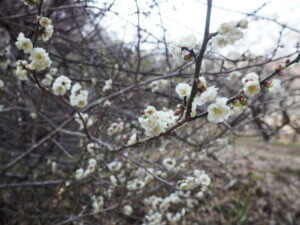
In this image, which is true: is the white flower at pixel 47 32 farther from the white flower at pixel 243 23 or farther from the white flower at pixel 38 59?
the white flower at pixel 243 23

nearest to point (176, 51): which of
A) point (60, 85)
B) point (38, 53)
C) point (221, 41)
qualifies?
point (221, 41)

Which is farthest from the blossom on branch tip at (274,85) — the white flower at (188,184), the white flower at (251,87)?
the white flower at (188,184)

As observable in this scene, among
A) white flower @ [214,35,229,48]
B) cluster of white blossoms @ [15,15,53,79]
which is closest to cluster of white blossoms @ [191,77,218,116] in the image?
white flower @ [214,35,229,48]

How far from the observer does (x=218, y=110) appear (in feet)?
3.73

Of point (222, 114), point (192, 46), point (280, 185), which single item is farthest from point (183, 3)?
point (280, 185)

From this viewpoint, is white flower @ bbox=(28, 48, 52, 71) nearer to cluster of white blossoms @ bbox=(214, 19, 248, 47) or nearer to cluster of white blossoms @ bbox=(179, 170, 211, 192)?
cluster of white blossoms @ bbox=(214, 19, 248, 47)

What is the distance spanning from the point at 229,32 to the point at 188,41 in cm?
18

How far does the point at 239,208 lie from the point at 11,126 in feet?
14.9

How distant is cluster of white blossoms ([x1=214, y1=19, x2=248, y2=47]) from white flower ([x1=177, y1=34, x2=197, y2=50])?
0.10 m

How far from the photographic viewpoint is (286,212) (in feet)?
18.6

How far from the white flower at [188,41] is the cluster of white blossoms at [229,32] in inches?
4.1

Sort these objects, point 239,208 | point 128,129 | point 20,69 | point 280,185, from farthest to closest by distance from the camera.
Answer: point 280,185
point 239,208
point 128,129
point 20,69

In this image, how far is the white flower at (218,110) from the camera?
1.12 meters

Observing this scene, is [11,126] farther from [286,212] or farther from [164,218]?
[286,212]
